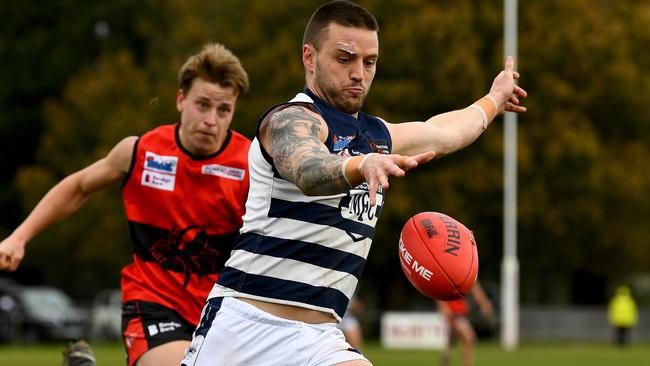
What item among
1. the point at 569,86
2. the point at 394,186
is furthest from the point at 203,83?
the point at 569,86

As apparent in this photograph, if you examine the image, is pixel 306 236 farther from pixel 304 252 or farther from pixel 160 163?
→ pixel 160 163

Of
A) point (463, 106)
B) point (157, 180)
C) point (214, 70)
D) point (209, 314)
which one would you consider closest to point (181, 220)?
point (157, 180)

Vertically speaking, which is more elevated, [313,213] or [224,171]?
[224,171]

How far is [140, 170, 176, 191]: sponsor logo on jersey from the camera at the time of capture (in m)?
7.55

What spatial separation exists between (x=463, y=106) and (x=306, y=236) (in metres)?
31.2

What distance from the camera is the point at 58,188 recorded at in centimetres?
780

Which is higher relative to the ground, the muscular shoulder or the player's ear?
the player's ear

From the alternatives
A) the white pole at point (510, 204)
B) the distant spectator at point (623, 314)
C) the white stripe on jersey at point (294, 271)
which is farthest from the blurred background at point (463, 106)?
the white stripe on jersey at point (294, 271)

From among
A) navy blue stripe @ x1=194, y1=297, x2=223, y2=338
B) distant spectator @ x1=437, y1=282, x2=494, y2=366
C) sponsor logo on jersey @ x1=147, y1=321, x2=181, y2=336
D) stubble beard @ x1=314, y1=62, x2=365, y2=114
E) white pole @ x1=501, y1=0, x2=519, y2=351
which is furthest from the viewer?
white pole @ x1=501, y1=0, x2=519, y2=351

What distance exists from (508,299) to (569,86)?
7.50m

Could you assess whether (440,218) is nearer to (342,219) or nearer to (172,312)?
(342,219)

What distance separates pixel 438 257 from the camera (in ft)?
17.8

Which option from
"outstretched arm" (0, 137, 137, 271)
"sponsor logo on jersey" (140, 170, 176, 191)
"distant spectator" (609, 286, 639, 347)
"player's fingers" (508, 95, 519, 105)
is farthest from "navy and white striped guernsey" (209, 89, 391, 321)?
"distant spectator" (609, 286, 639, 347)

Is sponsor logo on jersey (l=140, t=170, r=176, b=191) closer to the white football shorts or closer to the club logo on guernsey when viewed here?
the club logo on guernsey
